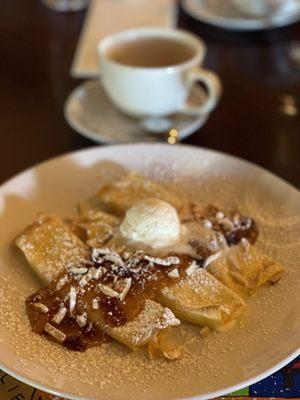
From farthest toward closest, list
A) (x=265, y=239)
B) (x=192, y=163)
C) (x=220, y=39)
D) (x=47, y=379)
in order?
1. (x=220, y=39)
2. (x=192, y=163)
3. (x=265, y=239)
4. (x=47, y=379)

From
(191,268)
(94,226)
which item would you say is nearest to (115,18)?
(94,226)

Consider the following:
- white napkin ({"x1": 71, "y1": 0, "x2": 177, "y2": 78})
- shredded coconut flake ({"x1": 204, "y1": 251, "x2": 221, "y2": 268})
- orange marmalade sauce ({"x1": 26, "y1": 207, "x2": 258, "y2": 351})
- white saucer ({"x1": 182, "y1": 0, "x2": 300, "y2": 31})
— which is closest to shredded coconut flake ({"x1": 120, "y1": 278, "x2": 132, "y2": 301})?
orange marmalade sauce ({"x1": 26, "y1": 207, "x2": 258, "y2": 351})

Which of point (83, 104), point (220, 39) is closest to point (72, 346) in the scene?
point (83, 104)

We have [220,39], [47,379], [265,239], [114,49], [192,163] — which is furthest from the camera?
[220,39]

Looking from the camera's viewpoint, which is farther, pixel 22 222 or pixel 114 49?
pixel 114 49

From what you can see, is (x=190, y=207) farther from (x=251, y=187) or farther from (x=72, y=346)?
(x=72, y=346)

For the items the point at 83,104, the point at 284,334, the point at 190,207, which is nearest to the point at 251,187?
the point at 190,207

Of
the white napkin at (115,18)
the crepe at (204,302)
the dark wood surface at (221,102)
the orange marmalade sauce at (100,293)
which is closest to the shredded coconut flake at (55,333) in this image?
the orange marmalade sauce at (100,293)

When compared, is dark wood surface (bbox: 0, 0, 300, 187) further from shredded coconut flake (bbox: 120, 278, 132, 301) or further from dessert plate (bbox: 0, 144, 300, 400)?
shredded coconut flake (bbox: 120, 278, 132, 301)
